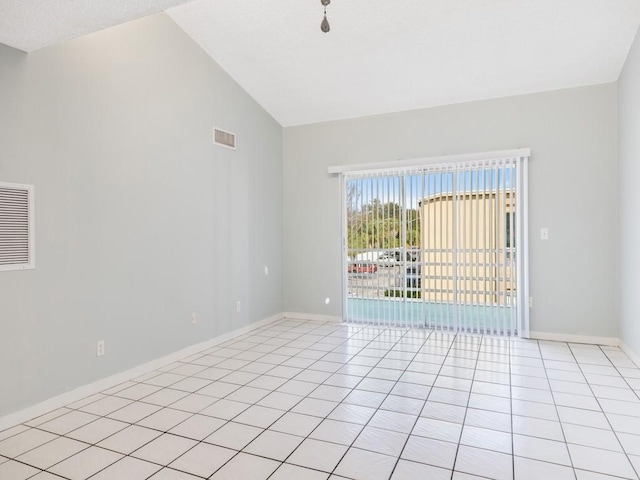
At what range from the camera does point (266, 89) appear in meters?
5.07

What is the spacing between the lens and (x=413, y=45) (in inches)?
158

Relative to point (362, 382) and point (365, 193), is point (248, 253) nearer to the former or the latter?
point (365, 193)

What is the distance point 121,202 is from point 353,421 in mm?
2596

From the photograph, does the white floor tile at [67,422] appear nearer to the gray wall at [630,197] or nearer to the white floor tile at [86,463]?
the white floor tile at [86,463]

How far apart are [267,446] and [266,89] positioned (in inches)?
164

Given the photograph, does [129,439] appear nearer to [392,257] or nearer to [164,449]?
[164,449]

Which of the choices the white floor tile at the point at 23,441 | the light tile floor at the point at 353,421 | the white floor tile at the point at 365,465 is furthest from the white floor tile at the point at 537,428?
the white floor tile at the point at 23,441

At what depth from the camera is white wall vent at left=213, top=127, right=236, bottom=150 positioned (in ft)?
15.0

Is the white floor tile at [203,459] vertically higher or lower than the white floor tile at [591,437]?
lower

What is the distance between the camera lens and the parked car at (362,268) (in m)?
5.46

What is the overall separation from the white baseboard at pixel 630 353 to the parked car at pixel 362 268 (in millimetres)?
2795

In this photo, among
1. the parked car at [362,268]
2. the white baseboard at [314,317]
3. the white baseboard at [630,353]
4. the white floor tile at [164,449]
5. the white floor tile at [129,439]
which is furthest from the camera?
the white baseboard at [314,317]

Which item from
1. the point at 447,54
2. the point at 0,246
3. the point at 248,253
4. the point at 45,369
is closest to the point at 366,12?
the point at 447,54

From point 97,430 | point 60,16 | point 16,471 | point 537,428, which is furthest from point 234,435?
point 60,16
